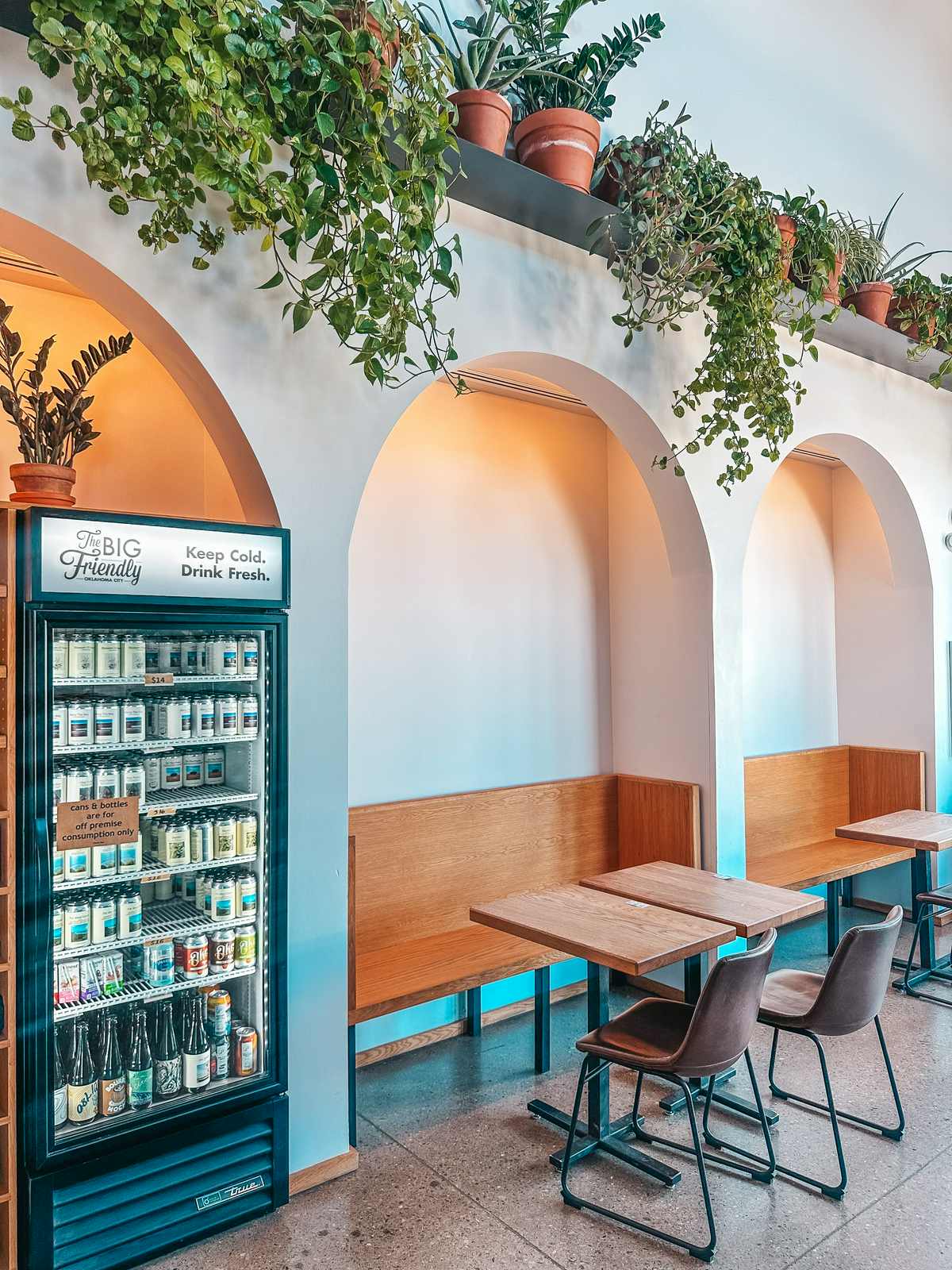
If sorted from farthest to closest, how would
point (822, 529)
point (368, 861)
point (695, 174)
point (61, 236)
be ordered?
point (822, 529) → point (368, 861) → point (695, 174) → point (61, 236)

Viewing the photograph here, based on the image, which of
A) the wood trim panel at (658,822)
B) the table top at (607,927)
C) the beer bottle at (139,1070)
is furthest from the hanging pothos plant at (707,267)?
the beer bottle at (139,1070)

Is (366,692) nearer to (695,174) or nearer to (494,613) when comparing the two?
(494,613)

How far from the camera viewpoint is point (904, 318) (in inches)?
196

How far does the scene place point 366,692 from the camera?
412 cm

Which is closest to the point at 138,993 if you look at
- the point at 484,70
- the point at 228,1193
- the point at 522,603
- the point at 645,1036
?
the point at 228,1193

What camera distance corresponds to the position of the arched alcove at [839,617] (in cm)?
589

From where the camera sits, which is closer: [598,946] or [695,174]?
[598,946]

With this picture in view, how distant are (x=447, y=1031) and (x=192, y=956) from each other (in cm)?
192

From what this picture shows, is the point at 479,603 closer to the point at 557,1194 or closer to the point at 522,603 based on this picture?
the point at 522,603

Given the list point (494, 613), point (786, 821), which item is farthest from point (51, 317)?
point (786, 821)

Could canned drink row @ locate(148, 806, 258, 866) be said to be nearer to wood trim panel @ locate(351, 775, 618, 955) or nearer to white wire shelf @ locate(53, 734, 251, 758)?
white wire shelf @ locate(53, 734, 251, 758)

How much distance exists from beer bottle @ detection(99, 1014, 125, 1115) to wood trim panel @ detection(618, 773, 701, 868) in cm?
265

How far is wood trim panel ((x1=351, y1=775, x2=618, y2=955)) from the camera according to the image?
396 centimetres

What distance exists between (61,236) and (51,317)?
101 cm
